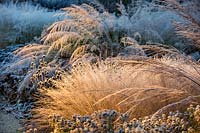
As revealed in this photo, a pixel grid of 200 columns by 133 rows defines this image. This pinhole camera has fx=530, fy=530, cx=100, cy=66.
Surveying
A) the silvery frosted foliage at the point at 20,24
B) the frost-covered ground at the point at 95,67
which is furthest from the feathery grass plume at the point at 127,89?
the silvery frosted foliage at the point at 20,24

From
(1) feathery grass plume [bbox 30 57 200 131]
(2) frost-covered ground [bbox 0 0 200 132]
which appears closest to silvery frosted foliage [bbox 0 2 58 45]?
(2) frost-covered ground [bbox 0 0 200 132]

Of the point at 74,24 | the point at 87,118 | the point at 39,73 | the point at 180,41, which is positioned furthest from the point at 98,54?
the point at 87,118

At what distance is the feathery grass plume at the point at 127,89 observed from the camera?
502cm

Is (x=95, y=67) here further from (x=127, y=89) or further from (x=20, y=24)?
(x=20, y=24)

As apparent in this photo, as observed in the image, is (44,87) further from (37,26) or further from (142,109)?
(37,26)

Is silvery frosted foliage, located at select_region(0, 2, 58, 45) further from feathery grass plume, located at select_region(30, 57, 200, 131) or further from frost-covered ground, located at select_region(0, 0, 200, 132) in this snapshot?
feathery grass plume, located at select_region(30, 57, 200, 131)

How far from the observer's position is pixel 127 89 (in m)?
4.98

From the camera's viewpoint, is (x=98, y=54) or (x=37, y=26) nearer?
(x=98, y=54)

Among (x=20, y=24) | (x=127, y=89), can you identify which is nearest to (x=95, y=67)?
(x=127, y=89)

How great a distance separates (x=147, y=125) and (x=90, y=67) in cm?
189

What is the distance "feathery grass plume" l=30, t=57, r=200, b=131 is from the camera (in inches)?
197

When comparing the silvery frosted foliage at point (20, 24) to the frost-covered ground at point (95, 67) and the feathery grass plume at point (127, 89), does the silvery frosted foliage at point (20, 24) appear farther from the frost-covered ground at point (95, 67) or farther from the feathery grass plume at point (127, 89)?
the feathery grass plume at point (127, 89)

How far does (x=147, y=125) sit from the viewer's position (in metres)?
4.26

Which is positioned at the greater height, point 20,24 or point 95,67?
point 95,67
